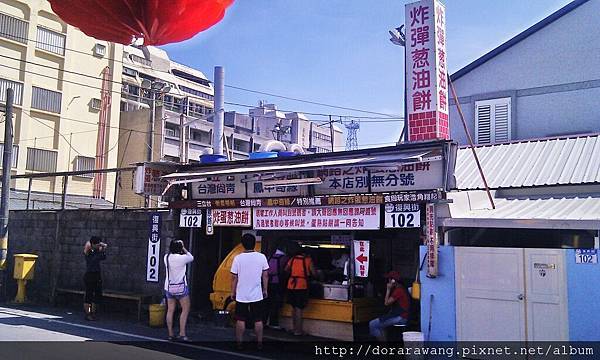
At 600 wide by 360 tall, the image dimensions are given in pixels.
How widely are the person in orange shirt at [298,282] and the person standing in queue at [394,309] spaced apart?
1.54 m

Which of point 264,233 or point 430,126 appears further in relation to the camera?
point 264,233

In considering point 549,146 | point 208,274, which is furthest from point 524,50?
point 208,274

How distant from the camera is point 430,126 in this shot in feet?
30.3

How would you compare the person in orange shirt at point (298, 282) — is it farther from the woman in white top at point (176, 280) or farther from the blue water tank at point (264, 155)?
the blue water tank at point (264, 155)

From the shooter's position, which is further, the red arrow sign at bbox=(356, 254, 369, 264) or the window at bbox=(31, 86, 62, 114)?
the window at bbox=(31, 86, 62, 114)

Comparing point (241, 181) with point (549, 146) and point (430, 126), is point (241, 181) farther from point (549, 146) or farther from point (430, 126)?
point (549, 146)

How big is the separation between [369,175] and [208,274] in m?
4.96

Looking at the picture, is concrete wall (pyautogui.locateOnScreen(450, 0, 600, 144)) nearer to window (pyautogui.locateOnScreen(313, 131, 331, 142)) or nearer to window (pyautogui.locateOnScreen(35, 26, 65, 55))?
window (pyautogui.locateOnScreen(35, 26, 65, 55))

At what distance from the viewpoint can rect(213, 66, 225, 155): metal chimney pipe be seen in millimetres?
15570

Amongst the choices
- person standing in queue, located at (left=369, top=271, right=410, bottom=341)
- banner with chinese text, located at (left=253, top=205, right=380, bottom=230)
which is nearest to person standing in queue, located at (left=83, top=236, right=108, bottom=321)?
banner with chinese text, located at (left=253, top=205, right=380, bottom=230)

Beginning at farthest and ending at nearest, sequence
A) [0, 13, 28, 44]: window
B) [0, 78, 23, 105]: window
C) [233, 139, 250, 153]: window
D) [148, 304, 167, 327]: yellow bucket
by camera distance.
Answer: [233, 139, 250, 153]: window
[0, 78, 23, 105]: window
[0, 13, 28, 44]: window
[148, 304, 167, 327]: yellow bucket

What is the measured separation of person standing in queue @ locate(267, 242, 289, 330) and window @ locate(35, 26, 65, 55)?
22.1 metres

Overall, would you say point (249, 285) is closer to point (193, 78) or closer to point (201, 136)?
point (201, 136)

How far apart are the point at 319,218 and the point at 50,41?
79.0 ft
